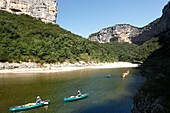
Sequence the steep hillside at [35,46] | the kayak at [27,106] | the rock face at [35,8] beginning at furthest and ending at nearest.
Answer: the rock face at [35,8]
the steep hillside at [35,46]
the kayak at [27,106]

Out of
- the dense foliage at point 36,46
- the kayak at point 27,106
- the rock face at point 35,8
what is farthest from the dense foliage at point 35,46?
the kayak at point 27,106

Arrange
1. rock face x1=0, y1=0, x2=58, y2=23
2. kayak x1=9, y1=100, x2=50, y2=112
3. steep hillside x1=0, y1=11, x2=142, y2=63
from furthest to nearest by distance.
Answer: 1. rock face x1=0, y1=0, x2=58, y2=23
2. steep hillside x1=0, y1=11, x2=142, y2=63
3. kayak x1=9, y1=100, x2=50, y2=112

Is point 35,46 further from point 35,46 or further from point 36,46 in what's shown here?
point 36,46

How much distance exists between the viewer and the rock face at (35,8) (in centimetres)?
11856

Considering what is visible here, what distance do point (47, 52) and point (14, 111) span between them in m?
59.6

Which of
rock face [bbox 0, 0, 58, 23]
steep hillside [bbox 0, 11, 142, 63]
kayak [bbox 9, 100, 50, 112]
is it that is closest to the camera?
kayak [bbox 9, 100, 50, 112]

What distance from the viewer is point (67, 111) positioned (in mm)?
26594

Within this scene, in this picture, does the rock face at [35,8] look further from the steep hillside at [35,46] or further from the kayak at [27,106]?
the kayak at [27,106]

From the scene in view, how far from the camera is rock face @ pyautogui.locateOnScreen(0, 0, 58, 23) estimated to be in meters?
119

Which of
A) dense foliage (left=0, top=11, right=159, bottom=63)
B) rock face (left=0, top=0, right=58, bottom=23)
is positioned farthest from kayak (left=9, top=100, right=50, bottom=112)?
rock face (left=0, top=0, right=58, bottom=23)

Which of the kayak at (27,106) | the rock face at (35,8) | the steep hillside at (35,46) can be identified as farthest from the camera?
the rock face at (35,8)

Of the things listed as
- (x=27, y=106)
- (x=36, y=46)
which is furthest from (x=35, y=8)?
(x=27, y=106)

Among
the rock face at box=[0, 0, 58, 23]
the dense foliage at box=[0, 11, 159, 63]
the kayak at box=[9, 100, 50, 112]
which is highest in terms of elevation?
the rock face at box=[0, 0, 58, 23]

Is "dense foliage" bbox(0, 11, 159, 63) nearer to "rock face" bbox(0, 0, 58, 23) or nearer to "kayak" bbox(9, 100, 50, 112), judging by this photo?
"rock face" bbox(0, 0, 58, 23)
